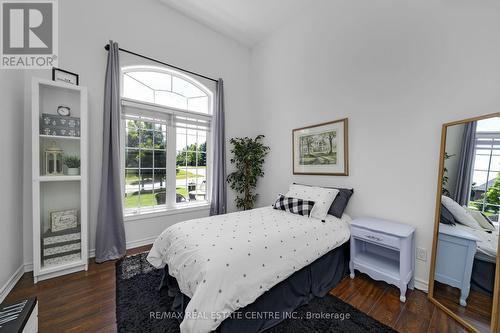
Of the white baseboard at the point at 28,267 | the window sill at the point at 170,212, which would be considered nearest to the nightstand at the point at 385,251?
the window sill at the point at 170,212

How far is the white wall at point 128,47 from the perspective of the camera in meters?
2.27

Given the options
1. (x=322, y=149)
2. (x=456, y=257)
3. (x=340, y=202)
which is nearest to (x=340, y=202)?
(x=340, y=202)

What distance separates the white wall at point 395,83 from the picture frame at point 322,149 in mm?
87

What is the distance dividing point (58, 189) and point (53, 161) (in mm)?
340

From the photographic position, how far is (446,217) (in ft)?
5.56

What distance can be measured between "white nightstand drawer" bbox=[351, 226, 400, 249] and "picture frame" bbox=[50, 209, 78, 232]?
3053 millimetres

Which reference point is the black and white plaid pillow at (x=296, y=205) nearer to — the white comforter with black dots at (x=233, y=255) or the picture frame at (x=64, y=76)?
the white comforter with black dots at (x=233, y=255)

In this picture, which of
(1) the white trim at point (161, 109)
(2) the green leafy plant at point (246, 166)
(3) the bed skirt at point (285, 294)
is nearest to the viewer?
(3) the bed skirt at point (285, 294)

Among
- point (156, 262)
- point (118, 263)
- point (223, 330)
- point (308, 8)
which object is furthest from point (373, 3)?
point (118, 263)

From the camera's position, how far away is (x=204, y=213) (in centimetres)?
344

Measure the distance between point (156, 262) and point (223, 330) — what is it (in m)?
0.94

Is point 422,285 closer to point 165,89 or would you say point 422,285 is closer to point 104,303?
point 104,303

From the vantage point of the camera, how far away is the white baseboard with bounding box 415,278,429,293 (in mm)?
1850

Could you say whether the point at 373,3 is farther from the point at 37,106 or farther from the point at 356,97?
the point at 37,106
